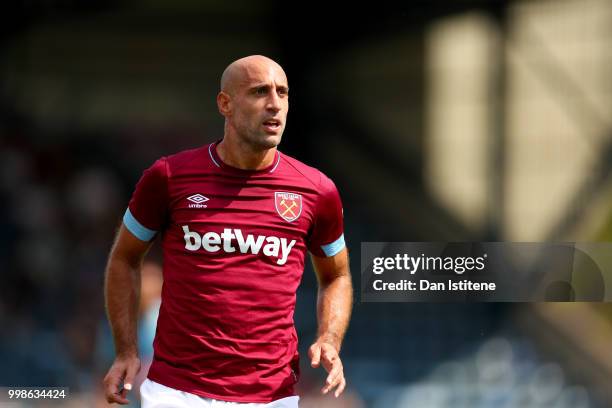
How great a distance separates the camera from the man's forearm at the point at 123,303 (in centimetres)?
410

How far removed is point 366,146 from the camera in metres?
6.78

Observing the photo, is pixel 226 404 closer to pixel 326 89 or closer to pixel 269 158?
pixel 269 158

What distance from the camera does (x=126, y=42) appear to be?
21.9 ft

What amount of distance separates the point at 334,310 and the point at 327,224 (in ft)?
1.03

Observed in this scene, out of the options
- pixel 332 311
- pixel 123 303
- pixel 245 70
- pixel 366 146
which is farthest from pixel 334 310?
pixel 366 146

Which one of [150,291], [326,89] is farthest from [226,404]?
[326,89]

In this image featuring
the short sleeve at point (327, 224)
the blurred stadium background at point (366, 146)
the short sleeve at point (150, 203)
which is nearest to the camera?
the short sleeve at point (150, 203)

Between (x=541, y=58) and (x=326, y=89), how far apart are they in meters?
1.26

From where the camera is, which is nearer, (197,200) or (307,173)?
(197,200)

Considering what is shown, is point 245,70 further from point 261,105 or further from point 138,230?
point 138,230

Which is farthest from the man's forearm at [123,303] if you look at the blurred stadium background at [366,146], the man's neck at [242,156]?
the blurred stadium background at [366,146]

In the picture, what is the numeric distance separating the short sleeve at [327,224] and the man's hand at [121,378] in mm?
776

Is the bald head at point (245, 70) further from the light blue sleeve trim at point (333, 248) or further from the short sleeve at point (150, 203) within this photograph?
the light blue sleeve trim at point (333, 248)

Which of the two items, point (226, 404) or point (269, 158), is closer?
point (226, 404)
